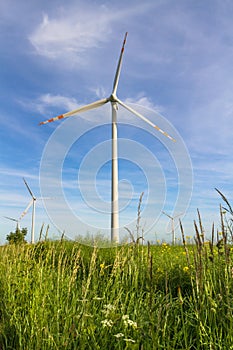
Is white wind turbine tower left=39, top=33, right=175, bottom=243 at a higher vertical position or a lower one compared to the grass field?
higher

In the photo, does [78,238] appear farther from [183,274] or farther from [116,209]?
[183,274]

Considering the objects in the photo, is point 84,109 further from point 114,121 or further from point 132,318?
point 132,318

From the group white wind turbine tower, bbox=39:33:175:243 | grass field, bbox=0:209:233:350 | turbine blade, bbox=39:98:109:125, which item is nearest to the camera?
grass field, bbox=0:209:233:350

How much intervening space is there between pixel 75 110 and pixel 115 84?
253 centimetres

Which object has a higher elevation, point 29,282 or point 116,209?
point 116,209

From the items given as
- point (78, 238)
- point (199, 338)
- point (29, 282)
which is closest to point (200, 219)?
point (199, 338)

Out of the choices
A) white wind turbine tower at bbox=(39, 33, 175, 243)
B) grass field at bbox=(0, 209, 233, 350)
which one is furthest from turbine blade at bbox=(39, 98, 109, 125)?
grass field at bbox=(0, 209, 233, 350)

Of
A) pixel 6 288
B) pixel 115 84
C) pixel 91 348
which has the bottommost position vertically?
pixel 91 348

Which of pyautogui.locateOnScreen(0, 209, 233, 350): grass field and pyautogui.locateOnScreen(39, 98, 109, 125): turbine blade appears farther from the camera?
pyautogui.locateOnScreen(39, 98, 109, 125): turbine blade

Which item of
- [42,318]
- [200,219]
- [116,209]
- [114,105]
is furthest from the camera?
[114,105]

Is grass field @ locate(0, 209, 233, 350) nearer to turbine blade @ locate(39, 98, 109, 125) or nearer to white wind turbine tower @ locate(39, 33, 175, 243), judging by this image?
white wind turbine tower @ locate(39, 33, 175, 243)

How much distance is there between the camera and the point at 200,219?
3.42m

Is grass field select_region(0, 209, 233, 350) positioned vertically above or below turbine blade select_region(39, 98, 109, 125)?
below

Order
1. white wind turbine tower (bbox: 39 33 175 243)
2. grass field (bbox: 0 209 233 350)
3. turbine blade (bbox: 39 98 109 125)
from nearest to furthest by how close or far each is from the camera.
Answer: grass field (bbox: 0 209 233 350) → white wind turbine tower (bbox: 39 33 175 243) → turbine blade (bbox: 39 98 109 125)
